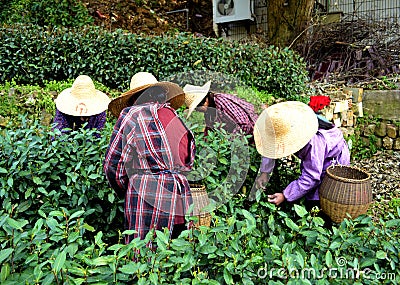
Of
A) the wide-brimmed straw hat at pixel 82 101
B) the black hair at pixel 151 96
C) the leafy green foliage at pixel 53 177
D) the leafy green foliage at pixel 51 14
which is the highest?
the leafy green foliage at pixel 51 14

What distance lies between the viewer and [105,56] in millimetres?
5961

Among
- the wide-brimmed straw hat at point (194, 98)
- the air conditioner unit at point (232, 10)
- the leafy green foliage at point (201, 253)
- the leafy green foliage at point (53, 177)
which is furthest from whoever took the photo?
the air conditioner unit at point (232, 10)

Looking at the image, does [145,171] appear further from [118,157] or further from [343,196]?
[343,196]

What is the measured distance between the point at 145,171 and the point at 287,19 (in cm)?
734

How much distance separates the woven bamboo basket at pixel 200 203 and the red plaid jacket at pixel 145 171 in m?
0.05

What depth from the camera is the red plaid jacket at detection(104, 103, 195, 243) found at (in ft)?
7.66

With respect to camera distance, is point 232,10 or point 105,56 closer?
point 105,56

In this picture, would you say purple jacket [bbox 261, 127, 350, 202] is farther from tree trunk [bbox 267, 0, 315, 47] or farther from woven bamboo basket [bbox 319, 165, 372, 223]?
tree trunk [bbox 267, 0, 315, 47]

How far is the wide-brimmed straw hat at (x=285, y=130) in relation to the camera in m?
2.74

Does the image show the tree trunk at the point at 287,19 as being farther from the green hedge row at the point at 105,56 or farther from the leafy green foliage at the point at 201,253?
the leafy green foliage at the point at 201,253

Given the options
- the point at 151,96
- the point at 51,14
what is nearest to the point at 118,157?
the point at 151,96

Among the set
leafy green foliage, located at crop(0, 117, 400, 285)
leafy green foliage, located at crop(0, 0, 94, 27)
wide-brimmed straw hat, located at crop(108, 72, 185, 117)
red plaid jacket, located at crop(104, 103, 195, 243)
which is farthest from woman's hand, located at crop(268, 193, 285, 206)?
leafy green foliage, located at crop(0, 0, 94, 27)

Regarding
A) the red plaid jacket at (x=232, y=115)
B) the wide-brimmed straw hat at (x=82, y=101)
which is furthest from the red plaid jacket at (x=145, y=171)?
the wide-brimmed straw hat at (x=82, y=101)

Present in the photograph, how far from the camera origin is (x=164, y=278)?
1.66 metres
